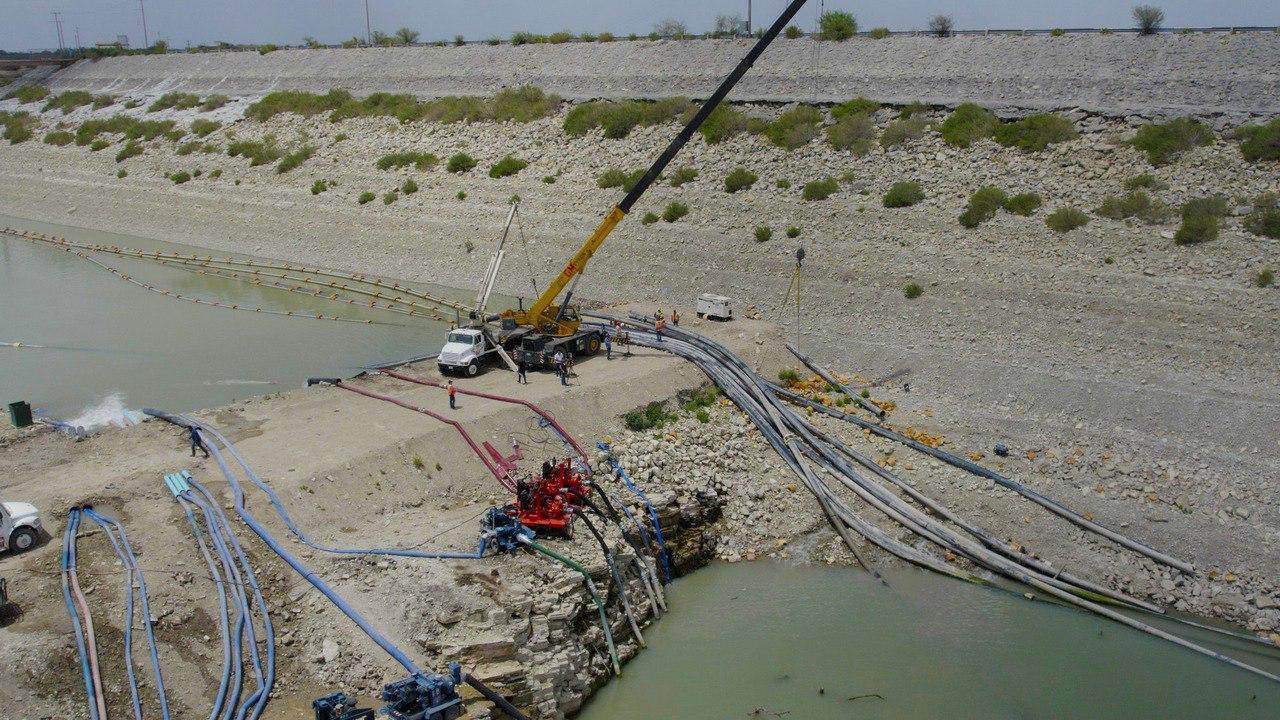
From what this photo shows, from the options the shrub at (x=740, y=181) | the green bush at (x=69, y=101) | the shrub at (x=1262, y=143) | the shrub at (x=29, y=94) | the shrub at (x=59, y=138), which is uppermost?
the shrub at (x=29, y=94)

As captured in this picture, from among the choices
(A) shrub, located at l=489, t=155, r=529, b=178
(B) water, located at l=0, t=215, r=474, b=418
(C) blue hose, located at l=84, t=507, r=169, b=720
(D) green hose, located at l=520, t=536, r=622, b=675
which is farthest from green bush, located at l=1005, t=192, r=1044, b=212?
(C) blue hose, located at l=84, t=507, r=169, b=720

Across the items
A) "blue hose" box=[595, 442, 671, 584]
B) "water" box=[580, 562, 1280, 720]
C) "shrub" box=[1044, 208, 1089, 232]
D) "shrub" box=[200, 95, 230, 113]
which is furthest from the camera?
"shrub" box=[200, 95, 230, 113]

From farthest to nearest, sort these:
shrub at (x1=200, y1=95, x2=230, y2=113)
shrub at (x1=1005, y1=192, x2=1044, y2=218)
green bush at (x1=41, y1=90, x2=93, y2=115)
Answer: green bush at (x1=41, y1=90, x2=93, y2=115)
shrub at (x1=200, y1=95, x2=230, y2=113)
shrub at (x1=1005, y1=192, x2=1044, y2=218)

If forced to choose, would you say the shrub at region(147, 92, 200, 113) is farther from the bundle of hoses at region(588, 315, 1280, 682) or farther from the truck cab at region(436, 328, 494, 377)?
the bundle of hoses at region(588, 315, 1280, 682)

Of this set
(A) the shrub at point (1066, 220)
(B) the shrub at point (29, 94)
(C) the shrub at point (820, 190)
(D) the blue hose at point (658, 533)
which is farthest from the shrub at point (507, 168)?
(B) the shrub at point (29, 94)

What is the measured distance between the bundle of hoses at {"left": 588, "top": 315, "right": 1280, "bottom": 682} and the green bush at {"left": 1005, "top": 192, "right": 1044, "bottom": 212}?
14.5 m

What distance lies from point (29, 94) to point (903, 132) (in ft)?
271

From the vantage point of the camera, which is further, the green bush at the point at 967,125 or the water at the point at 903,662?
the green bush at the point at 967,125

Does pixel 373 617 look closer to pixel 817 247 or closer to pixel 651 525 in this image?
pixel 651 525

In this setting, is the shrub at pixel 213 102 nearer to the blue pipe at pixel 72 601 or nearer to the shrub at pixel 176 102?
the shrub at pixel 176 102

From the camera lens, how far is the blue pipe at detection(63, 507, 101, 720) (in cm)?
1334

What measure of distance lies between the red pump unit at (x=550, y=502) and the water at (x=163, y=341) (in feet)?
44.5

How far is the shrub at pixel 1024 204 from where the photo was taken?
117 ft

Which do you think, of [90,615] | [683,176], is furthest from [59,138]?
[90,615]
